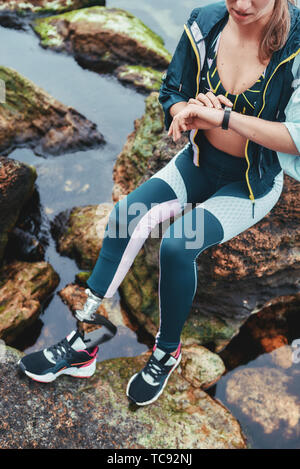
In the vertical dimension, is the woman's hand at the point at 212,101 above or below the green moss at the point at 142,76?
above

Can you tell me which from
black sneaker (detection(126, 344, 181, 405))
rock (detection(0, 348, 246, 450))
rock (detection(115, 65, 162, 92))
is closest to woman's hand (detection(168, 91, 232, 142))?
black sneaker (detection(126, 344, 181, 405))

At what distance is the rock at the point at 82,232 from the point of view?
4.04 metres

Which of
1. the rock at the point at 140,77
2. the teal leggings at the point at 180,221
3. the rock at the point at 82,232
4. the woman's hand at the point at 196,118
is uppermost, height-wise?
the woman's hand at the point at 196,118

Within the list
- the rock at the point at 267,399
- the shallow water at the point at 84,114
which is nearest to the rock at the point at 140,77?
the shallow water at the point at 84,114

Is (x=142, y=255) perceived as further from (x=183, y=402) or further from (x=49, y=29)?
(x=49, y=29)

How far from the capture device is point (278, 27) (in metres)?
2.10

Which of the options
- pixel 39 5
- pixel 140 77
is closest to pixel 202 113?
pixel 140 77

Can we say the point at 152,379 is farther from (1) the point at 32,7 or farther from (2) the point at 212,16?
(1) the point at 32,7

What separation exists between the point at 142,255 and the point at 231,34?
2.06 metres

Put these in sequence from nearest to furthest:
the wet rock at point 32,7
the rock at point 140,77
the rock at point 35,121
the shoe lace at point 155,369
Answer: the shoe lace at point 155,369
the rock at point 35,121
the rock at point 140,77
the wet rock at point 32,7

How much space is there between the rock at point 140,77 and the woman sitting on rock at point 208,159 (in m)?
4.49

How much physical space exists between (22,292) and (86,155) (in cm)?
253

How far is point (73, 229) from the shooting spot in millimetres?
4320

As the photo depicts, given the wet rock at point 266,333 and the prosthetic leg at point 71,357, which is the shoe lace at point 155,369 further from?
the wet rock at point 266,333
